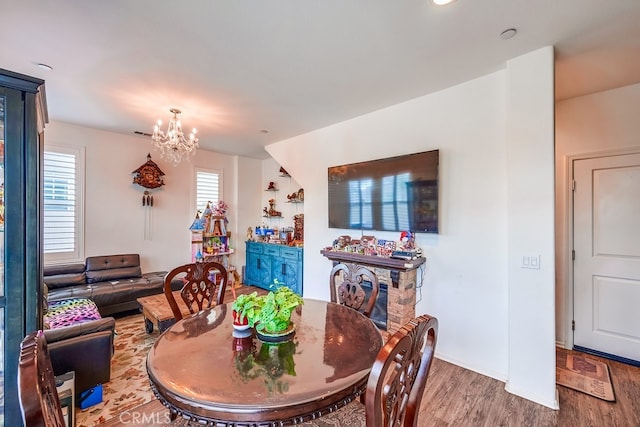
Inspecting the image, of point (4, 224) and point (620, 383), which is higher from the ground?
point (4, 224)

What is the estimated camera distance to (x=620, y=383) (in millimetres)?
Result: 2475

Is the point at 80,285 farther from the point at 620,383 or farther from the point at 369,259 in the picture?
the point at 620,383

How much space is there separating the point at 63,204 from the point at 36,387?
184 inches

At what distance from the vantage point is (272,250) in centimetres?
541

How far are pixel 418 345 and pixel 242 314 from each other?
3.12 ft

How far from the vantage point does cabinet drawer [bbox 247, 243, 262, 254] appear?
5762 mm

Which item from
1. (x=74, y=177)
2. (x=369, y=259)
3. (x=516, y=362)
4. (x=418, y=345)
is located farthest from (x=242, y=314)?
(x=74, y=177)

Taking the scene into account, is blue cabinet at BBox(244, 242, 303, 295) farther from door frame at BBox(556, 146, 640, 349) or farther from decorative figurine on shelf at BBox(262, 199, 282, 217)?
door frame at BBox(556, 146, 640, 349)

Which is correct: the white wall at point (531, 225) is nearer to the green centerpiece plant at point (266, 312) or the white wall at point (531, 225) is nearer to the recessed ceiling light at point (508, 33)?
the recessed ceiling light at point (508, 33)

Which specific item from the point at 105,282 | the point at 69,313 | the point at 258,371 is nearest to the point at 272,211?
the point at 105,282

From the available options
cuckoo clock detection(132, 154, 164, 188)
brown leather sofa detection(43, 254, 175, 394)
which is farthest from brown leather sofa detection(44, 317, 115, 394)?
cuckoo clock detection(132, 154, 164, 188)

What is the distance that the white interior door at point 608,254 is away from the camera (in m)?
2.81

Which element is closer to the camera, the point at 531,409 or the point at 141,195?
the point at 531,409

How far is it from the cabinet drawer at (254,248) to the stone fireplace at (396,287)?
3.03m
